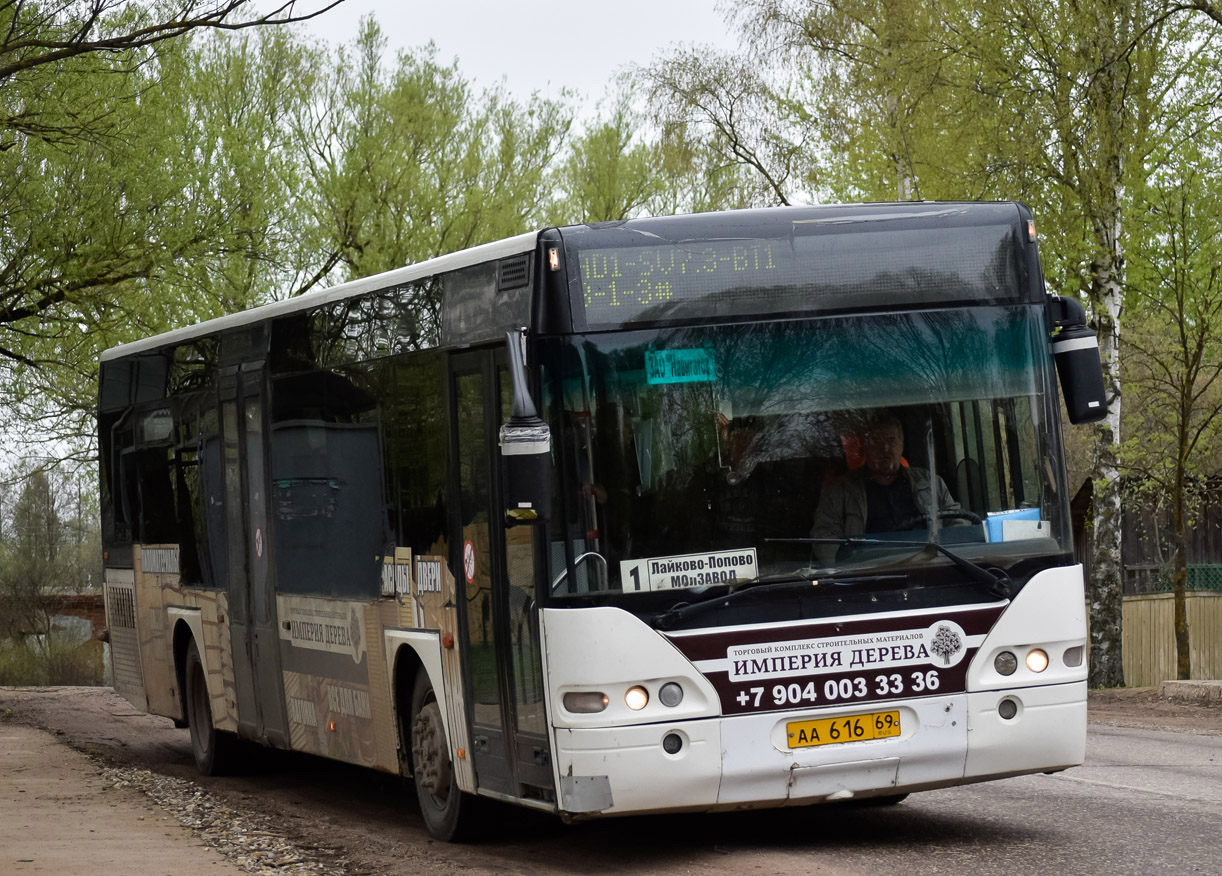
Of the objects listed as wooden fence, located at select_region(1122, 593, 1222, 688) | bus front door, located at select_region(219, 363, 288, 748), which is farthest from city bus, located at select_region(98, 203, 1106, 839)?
wooden fence, located at select_region(1122, 593, 1222, 688)

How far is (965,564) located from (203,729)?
26.4 ft

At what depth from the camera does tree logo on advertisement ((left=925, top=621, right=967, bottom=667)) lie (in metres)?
8.31

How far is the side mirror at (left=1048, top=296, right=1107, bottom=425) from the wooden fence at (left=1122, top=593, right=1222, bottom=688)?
1922 centimetres

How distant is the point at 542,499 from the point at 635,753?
127cm

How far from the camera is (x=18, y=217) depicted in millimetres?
20375

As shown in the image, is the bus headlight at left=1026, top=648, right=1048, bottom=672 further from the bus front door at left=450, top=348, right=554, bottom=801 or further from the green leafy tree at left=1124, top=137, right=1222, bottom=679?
the green leafy tree at left=1124, top=137, right=1222, bottom=679

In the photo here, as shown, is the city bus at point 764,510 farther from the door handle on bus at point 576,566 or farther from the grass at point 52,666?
the grass at point 52,666

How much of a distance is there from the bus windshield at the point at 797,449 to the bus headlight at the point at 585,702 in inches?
18.1

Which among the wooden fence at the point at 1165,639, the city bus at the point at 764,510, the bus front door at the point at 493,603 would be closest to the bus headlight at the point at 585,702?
the city bus at the point at 764,510

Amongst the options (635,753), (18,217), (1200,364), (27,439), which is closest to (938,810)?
(635,753)

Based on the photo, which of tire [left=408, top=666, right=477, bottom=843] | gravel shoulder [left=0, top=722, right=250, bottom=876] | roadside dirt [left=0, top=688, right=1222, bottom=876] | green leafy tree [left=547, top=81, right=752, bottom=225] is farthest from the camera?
green leafy tree [left=547, top=81, right=752, bottom=225]

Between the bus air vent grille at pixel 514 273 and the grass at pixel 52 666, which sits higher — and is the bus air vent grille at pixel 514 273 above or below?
above

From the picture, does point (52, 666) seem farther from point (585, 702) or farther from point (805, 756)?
point (805, 756)

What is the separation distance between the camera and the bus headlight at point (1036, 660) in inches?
333
